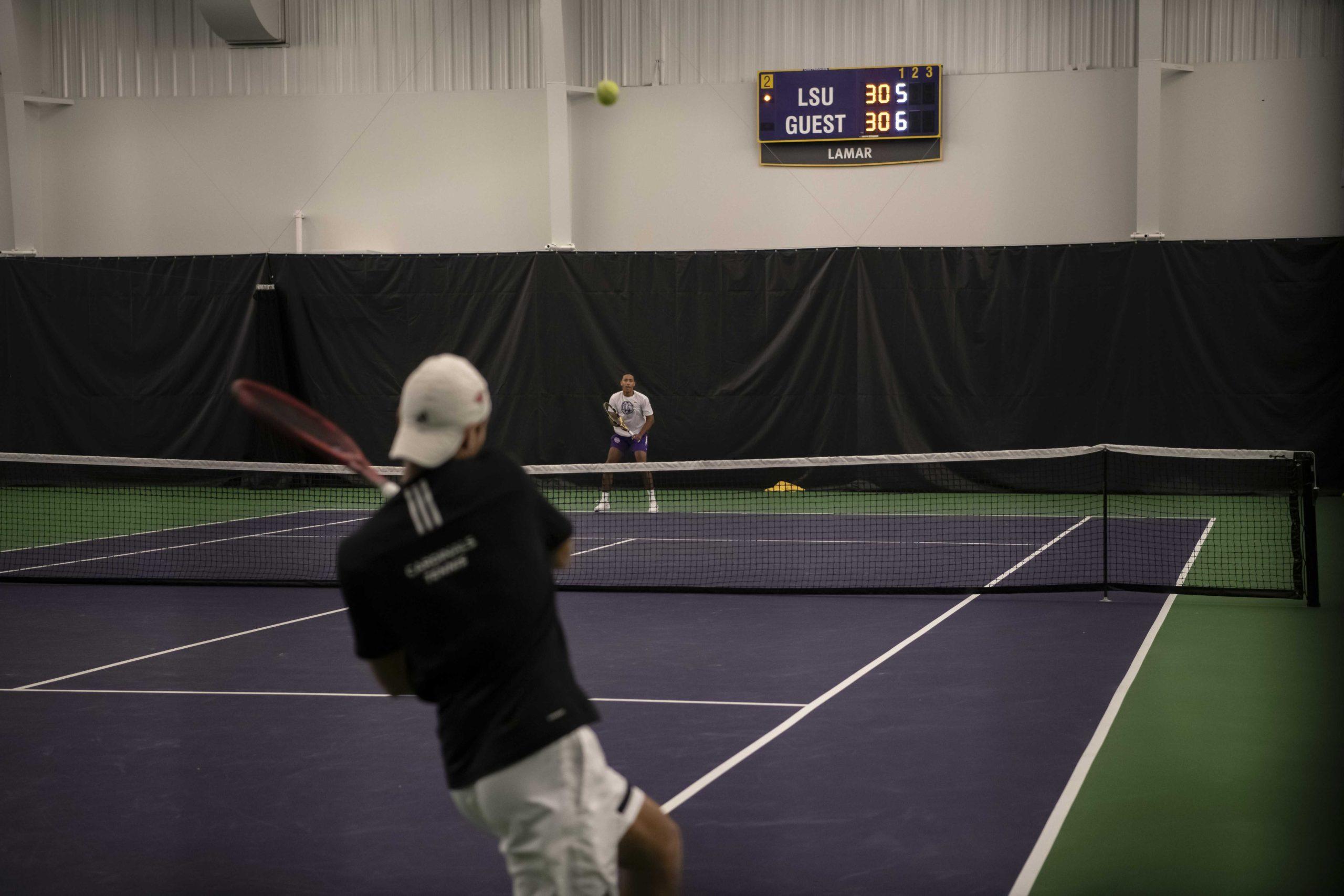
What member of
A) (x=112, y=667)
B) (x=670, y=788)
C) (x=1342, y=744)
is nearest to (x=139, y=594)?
(x=112, y=667)

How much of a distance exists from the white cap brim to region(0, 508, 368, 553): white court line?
33.4 ft

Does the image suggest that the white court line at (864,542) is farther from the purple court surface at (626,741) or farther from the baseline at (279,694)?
the baseline at (279,694)

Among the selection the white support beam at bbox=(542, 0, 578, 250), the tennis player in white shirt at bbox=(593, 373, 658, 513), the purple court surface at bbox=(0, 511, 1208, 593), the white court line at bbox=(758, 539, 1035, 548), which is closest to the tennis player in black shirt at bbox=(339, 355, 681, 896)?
the purple court surface at bbox=(0, 511, 1208, 593)

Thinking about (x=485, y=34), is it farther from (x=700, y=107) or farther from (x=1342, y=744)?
(x=1342, y=744)

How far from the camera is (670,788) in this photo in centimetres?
476

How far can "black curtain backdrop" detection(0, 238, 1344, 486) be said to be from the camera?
49.3ft

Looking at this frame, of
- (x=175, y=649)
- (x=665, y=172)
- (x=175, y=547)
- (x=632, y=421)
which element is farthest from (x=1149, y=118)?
(x=175, y=649)

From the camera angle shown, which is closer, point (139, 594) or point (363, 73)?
point (139, 594)

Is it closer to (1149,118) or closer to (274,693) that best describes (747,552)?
(274,693)

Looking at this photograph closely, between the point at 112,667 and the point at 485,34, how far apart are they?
39.2 ft

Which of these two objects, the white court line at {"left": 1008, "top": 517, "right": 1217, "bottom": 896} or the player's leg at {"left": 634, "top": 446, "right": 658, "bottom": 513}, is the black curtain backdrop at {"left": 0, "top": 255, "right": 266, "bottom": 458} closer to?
the player's leg at {"left": 634, "top": 446, "right": 658, "bottom": 513}

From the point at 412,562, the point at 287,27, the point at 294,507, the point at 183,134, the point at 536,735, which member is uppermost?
the point at 287,27

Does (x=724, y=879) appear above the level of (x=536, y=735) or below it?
below

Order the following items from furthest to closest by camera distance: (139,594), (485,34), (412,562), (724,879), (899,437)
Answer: (485,34), (899,437), (139,594), (724,879), (412,562)
